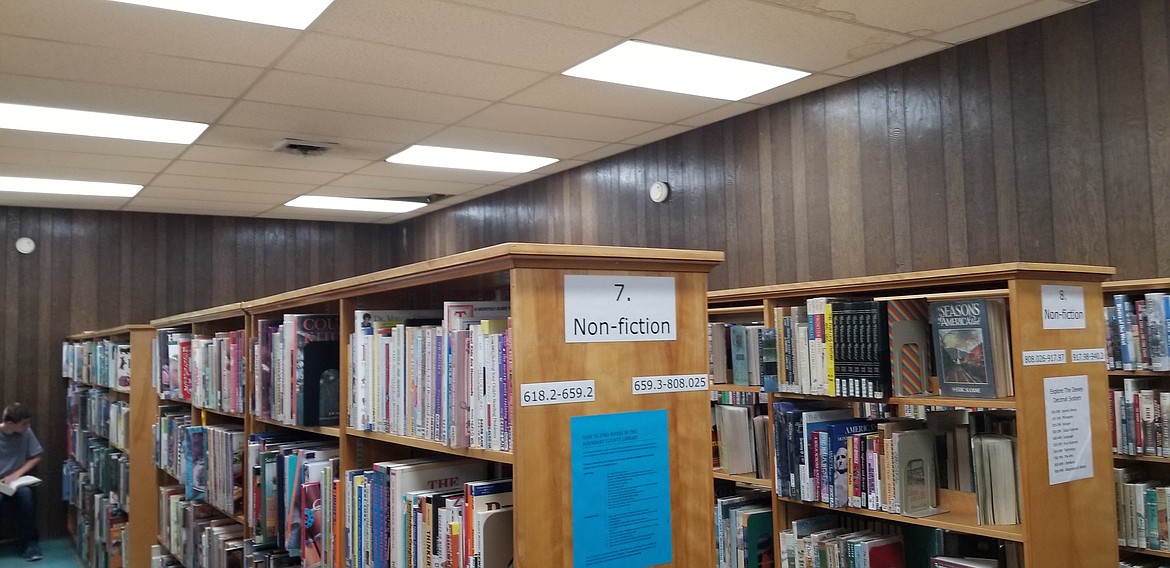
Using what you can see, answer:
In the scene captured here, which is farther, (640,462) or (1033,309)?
(1033,309)

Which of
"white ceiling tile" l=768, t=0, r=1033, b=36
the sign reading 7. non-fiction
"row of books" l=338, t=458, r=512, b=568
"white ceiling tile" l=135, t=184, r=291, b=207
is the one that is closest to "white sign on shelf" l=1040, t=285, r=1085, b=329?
"white ceiling tile" l=768, t=0, r=1033, b=36

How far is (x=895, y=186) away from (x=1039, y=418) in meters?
1.57

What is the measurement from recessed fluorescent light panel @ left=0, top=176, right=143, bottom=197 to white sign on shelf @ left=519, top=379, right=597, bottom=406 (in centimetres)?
538

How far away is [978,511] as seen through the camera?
2.58 meters

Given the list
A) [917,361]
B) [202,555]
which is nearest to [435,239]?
[202,555]

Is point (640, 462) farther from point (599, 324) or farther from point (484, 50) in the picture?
point (484, 50)

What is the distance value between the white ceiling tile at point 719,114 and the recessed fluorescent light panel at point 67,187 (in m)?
3.94

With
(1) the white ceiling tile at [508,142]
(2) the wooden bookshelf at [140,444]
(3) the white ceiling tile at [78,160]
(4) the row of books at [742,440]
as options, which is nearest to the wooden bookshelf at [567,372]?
(4) the row of books at [742,440]

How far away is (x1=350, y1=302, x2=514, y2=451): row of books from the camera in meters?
1.67

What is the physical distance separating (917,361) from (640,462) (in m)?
1.45

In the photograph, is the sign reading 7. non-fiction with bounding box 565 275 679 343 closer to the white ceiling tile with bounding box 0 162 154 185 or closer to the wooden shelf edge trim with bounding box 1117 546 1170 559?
the wooden shelf edge trim with bounding box 1117 546 1170 559

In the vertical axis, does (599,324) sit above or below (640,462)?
above

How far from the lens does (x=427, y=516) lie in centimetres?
186

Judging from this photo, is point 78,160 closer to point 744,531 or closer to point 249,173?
point 249,173
